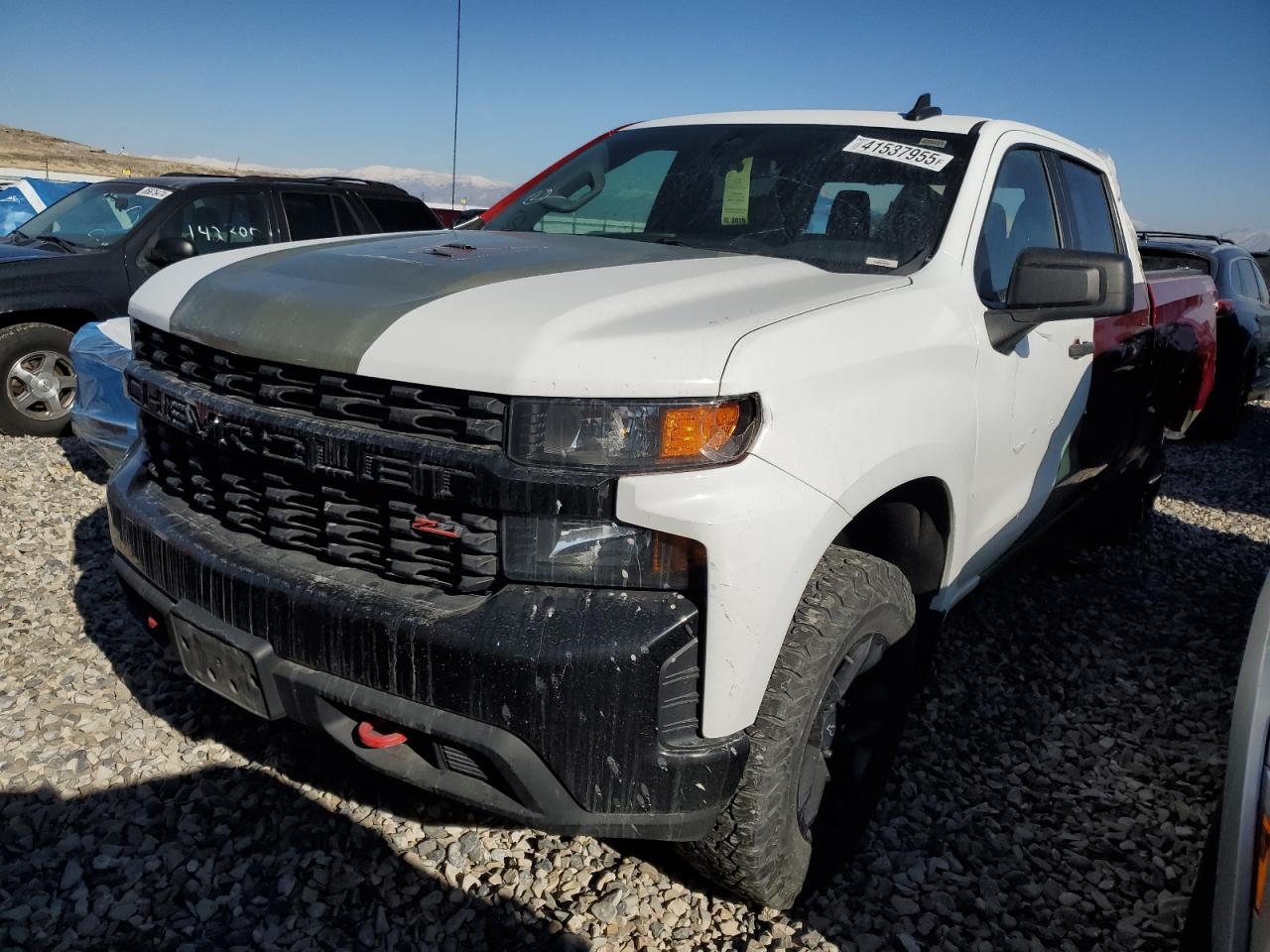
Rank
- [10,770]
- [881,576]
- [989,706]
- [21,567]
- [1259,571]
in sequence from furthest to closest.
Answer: [1259,571], [21,567], [989,706], [10,770], [881,576]

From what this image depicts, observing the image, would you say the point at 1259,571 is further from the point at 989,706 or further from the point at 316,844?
the point at 316,844

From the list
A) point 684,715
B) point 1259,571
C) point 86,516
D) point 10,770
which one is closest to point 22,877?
point 10,770

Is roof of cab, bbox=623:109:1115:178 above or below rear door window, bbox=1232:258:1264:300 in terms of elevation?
above

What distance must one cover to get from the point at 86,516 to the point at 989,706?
417cm

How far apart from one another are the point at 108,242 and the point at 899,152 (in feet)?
18.1

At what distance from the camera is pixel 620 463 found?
1667 mm

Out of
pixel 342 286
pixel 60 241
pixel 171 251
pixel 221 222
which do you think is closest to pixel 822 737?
pixel 342 286

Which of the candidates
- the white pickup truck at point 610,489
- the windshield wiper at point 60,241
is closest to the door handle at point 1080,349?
the white pickup truck at point 610,489

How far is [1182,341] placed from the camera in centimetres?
434

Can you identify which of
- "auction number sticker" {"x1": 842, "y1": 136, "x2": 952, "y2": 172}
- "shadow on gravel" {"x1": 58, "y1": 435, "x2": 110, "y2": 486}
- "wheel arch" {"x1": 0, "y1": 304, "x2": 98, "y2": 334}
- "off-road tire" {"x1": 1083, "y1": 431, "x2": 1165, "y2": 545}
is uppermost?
"auction number sticker" {"x1": 842, "y1": 136, "x2": 952, "y2": 172}

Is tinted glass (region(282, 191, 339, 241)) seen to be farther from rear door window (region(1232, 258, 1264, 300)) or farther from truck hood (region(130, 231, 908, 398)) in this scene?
rear door window (region(1232, 258, 1264, 300))

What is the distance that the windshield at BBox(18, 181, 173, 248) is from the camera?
20.7 ft

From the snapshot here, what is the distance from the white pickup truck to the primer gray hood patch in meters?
0.01

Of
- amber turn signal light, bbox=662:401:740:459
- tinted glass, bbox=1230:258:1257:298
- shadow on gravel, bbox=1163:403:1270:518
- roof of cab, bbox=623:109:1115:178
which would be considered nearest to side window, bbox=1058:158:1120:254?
roof of cab, bbox=623:109:1115:178
